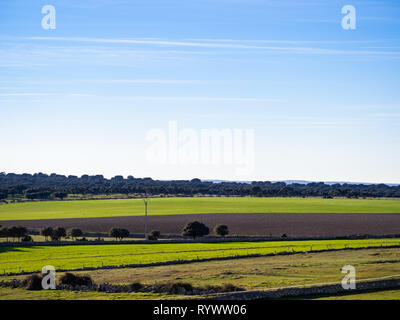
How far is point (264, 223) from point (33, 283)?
202 feet

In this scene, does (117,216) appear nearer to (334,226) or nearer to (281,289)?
(334,226)

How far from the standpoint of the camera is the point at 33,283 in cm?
3962

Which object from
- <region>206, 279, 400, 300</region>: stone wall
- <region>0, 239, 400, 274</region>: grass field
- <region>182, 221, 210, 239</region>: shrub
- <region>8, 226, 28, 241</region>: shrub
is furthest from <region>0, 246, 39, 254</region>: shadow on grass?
<region>206, 279, 400, 300</region>: stone wall

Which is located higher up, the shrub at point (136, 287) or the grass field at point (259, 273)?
the shrub at point (136, 287)

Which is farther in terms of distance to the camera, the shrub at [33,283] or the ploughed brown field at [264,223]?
the ploughed brown field at [264,223]

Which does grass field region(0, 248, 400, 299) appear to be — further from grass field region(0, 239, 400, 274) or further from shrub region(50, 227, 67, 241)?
shrub region(50, 227, 67, 241)

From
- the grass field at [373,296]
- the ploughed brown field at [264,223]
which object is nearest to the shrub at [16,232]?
the ploughed brown field at [264,223]

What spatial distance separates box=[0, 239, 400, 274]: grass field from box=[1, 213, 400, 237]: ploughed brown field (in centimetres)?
1345

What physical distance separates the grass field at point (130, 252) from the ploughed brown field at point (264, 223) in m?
13.4

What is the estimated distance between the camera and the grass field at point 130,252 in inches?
2055

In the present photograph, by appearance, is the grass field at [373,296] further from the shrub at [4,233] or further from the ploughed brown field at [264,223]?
the shrub at [4,233]

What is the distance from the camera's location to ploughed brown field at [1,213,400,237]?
8362 centimetres
